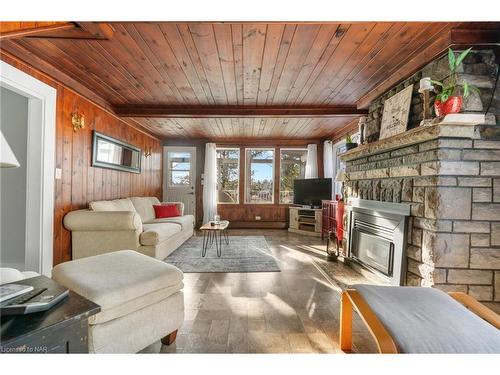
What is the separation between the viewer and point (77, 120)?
3.12 m

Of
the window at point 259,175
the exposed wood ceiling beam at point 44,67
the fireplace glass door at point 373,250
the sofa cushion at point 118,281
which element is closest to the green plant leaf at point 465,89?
the fireplace glass door at point 373,250

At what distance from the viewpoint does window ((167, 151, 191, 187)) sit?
641 cm

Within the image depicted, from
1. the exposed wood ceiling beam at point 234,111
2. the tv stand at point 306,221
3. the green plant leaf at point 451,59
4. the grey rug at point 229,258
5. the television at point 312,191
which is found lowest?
the grey rug at point 229,258

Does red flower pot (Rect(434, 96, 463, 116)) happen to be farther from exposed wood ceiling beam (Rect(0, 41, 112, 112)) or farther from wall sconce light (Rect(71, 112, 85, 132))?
wall sconce light (Rect(71, 112, 85, 132))

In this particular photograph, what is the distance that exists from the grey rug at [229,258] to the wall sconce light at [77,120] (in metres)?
2.13

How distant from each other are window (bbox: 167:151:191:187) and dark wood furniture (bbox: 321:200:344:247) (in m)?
3.55

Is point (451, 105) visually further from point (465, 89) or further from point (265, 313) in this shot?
point (265, 313)

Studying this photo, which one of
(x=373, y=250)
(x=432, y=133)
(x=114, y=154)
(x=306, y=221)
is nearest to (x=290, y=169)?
(x=306, y=221)

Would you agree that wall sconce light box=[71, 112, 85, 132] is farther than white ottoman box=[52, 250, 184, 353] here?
Yes

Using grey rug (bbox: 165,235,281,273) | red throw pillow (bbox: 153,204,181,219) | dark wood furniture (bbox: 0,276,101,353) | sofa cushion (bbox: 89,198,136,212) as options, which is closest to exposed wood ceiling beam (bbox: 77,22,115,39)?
dark wood furniture (bbox: 0,276,101,353)

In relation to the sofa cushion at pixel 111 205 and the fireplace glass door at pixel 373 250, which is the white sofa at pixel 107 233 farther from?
the fireplace glass door at pixel 373 250

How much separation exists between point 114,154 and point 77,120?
1.01 metres

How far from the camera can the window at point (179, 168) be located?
6414 mm
